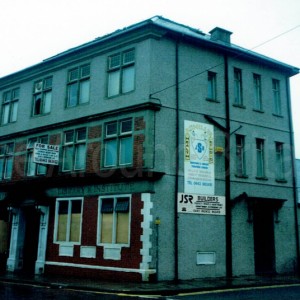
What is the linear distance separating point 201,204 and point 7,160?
44.8 feet

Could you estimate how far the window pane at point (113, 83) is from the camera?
20.9 metres

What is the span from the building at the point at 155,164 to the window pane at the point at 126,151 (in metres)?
0.05

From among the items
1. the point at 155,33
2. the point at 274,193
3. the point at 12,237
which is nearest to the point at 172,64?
the point at 155,33

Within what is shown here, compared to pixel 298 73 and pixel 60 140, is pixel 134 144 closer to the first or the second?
pixel 60 140

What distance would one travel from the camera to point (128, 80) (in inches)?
805

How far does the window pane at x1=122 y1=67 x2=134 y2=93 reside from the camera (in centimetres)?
2025

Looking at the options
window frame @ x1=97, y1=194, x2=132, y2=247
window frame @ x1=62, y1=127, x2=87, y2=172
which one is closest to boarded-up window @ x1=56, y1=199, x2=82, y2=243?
window frame @ x1=97, y1=194, x2=132, y2=247

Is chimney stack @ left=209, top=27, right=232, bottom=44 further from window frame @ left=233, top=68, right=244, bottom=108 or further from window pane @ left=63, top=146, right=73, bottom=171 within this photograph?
window pane @ left=63, top=146, right=73, bottom=171

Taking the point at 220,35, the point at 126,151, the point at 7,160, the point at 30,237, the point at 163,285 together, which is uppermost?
the point at 220,35

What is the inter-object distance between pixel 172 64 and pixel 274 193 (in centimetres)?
904

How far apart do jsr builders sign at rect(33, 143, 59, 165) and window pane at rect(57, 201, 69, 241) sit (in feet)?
7.44

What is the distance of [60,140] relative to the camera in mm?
23125

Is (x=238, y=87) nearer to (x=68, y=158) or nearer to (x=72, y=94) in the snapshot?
(x=72, y=94)

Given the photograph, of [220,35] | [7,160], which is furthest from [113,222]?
[220,35]
